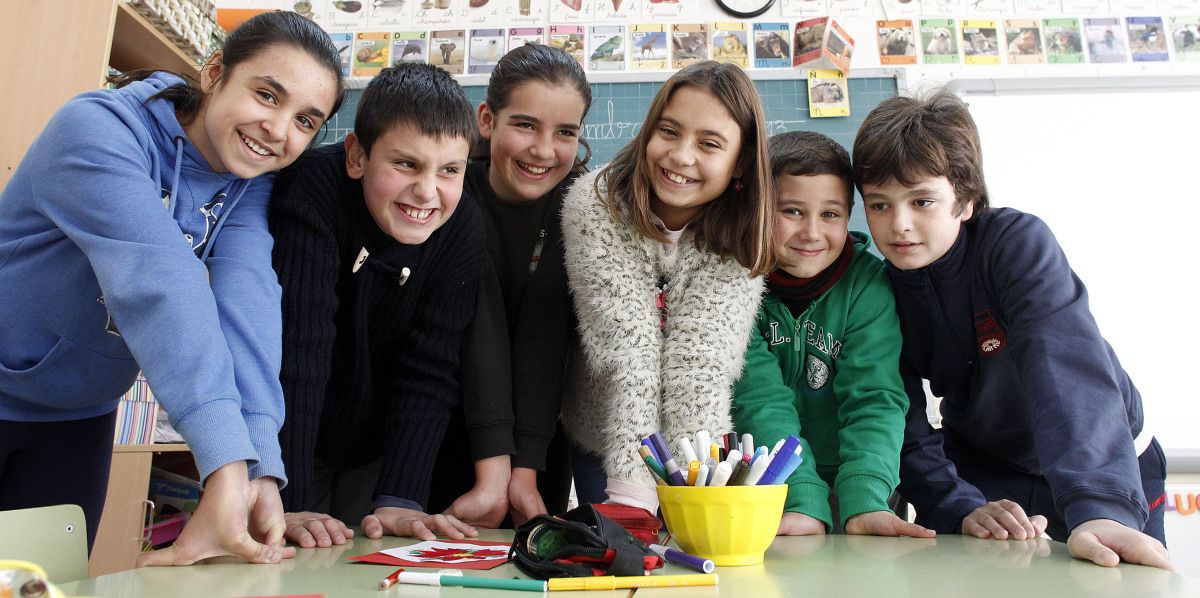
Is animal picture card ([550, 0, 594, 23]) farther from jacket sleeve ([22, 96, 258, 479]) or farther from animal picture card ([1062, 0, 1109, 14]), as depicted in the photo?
jacket sleeve ([22, 96, 258, 479])

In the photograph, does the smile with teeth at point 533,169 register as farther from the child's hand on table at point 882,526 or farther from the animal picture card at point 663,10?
the animal picture card at point 663,10

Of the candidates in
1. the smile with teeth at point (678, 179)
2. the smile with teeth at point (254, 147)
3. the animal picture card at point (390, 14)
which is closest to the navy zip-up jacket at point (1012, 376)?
the smile with teeth at point (678, 179)

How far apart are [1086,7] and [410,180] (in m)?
2.48

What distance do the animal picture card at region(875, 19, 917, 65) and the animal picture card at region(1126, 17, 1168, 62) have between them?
0.68 meters

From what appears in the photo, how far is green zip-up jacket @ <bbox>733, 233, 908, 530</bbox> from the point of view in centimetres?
109

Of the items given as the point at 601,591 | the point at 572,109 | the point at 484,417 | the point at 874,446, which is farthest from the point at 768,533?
the point at 572,109

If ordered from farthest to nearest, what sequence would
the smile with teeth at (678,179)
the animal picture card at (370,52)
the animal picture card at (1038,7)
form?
the animal picture card at (370,52) → the animal picture card at (1038,7) → the smile with teeth at (678,179)

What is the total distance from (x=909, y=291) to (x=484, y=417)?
0.70 meters

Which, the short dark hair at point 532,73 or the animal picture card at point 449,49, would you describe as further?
the animal picture card at point 449,49

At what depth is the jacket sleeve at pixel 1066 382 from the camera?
0.90m

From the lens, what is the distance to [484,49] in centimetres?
268

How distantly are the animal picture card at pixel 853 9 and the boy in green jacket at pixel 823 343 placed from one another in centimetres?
145

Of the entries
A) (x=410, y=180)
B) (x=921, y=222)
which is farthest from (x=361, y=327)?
(x=921, y=222)

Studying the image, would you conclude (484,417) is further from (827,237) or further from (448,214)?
(827,237)
